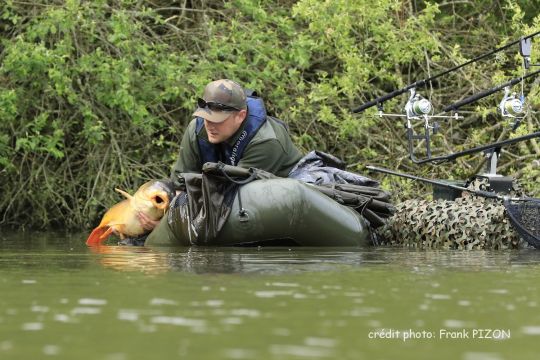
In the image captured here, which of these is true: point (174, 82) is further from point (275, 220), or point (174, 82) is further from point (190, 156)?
point (275, 220)

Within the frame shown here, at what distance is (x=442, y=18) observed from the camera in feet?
47.3

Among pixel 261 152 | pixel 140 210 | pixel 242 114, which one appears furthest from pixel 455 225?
pixel 140 210

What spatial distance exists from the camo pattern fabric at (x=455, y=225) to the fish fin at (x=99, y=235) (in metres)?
2.02

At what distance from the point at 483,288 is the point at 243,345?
2045mm

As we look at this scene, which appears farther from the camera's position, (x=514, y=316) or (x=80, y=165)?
(x=80, y=165)

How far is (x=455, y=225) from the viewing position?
9555mm

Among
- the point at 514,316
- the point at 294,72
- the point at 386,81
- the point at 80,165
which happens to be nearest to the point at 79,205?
the point at 80,165

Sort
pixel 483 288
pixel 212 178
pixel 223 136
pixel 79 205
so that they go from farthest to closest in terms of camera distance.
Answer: pixel 79 205
pixel 223 136
pixel 212 178
pixel 483 288

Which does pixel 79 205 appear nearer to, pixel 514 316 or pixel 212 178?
pixel 212 178

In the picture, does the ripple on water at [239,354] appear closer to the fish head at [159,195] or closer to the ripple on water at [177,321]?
the ripple on water at [177,321]

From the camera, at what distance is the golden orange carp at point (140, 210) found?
10.4 metres

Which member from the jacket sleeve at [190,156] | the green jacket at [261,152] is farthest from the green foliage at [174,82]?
the jacket sleeve at [190,156]

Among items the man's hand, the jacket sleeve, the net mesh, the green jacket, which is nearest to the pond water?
the net mesh

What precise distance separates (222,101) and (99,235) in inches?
60.1
